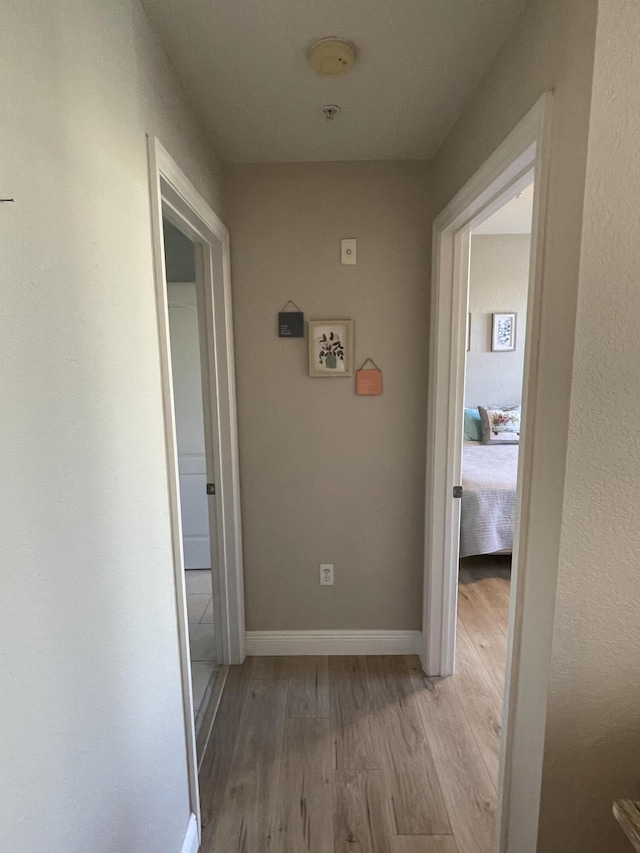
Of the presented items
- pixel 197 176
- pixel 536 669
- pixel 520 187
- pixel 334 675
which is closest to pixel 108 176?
pixel 197 176

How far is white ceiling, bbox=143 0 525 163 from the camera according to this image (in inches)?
47.5

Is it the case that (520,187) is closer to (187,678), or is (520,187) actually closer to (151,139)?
(151,139)

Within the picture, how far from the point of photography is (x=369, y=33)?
1287 mm

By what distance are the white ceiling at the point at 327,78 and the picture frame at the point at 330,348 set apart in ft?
2.43

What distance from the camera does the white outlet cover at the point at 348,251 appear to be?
2.16m

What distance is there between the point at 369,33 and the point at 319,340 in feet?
3.78

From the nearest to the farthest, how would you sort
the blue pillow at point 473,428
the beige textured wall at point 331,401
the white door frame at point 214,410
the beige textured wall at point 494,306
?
the white door frame at point 214,410 < the beige textured wall at point 331,401 < the blue pillow at point 473,428 < the beige textured wall at point 494,306

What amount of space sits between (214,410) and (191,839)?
1.55 metres

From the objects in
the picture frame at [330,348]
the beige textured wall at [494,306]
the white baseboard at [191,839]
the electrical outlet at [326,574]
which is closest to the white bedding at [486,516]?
the electrical outlet at [326,574]

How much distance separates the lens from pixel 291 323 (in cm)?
220

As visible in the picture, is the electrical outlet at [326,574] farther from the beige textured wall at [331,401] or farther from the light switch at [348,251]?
the light switch at [348,251]

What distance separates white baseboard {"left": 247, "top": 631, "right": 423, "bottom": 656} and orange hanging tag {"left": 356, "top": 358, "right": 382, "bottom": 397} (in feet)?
4.14

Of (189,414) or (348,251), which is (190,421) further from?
(348,251)

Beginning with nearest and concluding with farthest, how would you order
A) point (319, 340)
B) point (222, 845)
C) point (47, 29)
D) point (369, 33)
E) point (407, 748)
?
point (47, 29), point (369, 33), point (222, 845), point (407, 748), point (319, 340)
